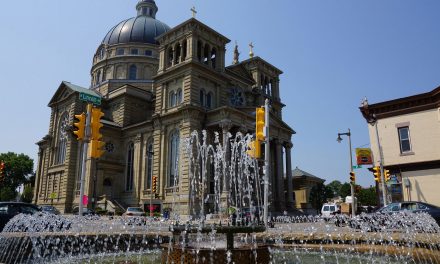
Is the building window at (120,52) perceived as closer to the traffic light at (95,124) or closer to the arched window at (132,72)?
the arched window at (132,72)

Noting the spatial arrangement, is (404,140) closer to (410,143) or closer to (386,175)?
(410,143)

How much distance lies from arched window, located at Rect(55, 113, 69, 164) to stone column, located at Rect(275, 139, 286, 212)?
29.1 metres

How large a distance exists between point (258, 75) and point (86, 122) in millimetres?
39616

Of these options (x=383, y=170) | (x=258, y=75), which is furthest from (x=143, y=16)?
(x=383, y=170)

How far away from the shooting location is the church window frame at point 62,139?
50509mm

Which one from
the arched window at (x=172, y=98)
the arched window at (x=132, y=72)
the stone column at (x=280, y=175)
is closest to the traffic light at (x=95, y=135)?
the arched window at (x=172, y=98)

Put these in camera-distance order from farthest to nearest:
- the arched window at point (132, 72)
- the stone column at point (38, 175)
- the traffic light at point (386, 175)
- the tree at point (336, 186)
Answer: the tree at point (336, 186) → the arched window at point (132, 72) → the stone column at point (38, 175) → the traffic light at point (386, 175)

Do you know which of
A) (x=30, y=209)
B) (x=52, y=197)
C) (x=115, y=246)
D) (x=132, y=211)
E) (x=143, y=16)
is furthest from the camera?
(x=143, y=16)

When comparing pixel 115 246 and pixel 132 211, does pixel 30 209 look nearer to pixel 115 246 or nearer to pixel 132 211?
pixel 115 246

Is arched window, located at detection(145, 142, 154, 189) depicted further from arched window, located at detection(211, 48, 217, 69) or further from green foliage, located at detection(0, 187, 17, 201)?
green foliage, located at detection(0, 187, 17, 201)

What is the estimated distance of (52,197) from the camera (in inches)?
1833

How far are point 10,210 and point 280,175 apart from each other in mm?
33986

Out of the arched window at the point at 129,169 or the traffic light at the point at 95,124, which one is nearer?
the traffic light at the point at 95,124

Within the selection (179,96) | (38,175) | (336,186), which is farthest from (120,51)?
(336,186)
